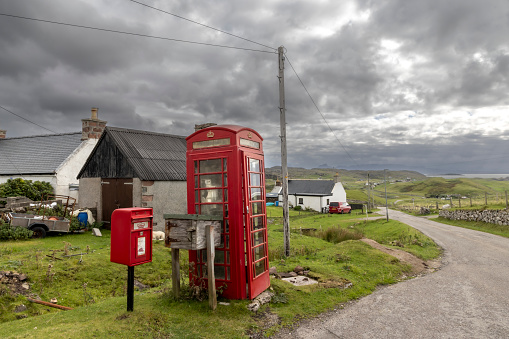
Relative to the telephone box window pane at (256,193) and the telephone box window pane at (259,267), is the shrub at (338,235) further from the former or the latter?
the telephone box window pane at (256,193)

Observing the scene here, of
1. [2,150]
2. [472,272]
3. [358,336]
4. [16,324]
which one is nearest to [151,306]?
[16,324]

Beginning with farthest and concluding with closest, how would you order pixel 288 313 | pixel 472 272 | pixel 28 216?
1. pixel 28 216
2. pixel 472 272
3. pixel 288 313

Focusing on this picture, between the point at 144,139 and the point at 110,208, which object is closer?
the point at 110,208

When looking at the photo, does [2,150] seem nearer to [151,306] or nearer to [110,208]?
[110,208]

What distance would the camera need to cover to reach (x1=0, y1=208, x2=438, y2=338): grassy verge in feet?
17.5

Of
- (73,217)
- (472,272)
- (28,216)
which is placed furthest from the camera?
(73,217)

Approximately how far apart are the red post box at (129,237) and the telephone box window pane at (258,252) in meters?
2.47

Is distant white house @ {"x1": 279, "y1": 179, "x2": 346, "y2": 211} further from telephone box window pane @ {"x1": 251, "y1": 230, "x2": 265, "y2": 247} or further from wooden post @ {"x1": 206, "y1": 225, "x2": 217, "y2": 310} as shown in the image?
wooden post @ {"x1": 206, "y1": 225, "x2": 217, "y2": 310}

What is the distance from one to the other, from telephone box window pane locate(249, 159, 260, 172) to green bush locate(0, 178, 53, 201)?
2078 centimetres

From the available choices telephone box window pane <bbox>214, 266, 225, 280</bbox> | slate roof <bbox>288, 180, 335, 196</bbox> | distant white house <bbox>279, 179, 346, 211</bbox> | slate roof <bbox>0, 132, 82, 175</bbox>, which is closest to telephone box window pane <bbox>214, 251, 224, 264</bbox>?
telephone box window pane <bbox>214, 266, 225, 280</bbox>

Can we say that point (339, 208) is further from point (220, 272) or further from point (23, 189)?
point (220, 272)

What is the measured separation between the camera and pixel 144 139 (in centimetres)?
2095

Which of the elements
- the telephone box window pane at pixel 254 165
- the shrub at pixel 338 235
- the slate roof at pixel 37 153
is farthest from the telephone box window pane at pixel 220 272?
the slate roof at pixel 37 153

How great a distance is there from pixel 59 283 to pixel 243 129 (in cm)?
689
